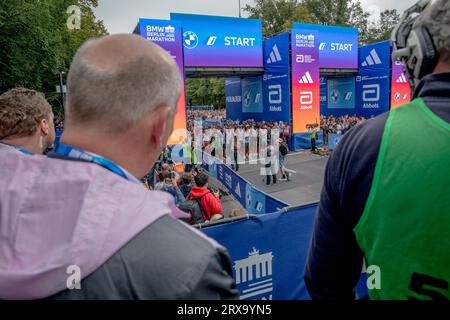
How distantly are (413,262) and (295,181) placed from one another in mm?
11944

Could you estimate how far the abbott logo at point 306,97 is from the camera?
64.2 feet

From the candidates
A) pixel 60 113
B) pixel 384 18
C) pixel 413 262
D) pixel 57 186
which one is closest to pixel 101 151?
pixel 57 186

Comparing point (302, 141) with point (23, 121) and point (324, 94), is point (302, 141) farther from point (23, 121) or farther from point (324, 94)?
point (23, 121)

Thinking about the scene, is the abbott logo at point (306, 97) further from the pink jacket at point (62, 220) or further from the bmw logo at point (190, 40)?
the pink jacket at point (62, 220)

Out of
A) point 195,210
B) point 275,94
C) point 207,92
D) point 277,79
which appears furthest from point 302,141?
point 207,92

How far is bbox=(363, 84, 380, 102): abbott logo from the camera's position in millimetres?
23067

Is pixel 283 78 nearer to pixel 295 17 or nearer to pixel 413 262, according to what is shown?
pixel 413 262

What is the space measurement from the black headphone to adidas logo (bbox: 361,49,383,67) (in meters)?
23.7

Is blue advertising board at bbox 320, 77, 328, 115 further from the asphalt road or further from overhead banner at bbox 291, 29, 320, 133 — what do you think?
the asphalt road

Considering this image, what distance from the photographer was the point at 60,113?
24.9 metres

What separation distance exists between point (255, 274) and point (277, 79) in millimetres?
17581

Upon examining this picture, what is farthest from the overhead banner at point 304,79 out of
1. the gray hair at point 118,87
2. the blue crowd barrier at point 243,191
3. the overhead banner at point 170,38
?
the gray hair at point 118,87

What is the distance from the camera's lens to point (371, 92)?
928 inches

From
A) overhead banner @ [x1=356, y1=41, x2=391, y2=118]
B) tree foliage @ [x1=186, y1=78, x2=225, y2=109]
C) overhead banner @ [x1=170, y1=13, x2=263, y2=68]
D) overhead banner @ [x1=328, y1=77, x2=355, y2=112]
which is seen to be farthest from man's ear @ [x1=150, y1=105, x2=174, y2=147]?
tree foliage @ [x1=186, y1=78, x2=225, y2=109]
